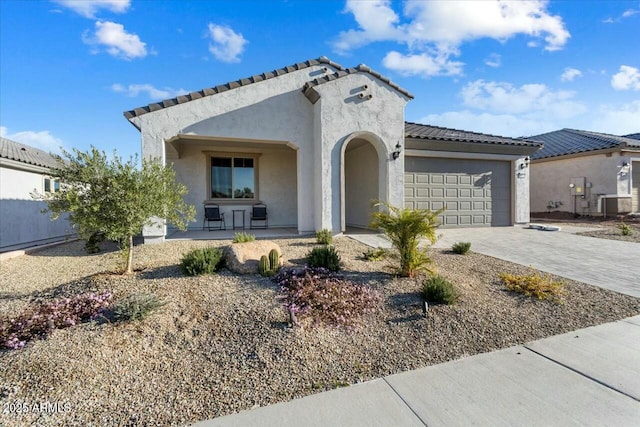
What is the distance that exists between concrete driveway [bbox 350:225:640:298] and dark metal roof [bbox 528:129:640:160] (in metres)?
9.12

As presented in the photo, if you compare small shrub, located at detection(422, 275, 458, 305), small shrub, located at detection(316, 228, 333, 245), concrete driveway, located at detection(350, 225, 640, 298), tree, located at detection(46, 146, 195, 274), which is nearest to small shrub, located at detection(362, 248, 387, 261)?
small shrub, located at detection(316, 228, 333, 245)

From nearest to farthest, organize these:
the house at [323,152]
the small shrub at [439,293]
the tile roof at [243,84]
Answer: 1. the small shrub at [439,293]
2. the tile roof at [243,84]
3. the house at [323,152]

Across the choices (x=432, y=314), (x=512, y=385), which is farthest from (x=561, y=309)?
(x=512, y=385)

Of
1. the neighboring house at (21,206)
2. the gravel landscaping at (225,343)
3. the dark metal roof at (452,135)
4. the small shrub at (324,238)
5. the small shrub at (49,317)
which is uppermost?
the dark metal roof at (452,135)

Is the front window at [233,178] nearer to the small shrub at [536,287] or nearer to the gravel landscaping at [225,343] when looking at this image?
the gravel landscaping at [225,343]

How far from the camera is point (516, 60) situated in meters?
10.9

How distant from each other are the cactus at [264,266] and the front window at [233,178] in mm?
7333

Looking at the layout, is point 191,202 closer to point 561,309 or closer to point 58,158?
point 58,158

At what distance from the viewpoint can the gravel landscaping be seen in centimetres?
270

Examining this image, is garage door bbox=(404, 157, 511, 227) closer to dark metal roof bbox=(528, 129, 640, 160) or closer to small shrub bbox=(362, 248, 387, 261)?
small shrub bbox=(362, 248, 387, 261)

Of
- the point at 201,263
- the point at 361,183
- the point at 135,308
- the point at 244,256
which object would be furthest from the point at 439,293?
the point at 361,183

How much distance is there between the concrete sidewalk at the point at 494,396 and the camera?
7.95 ft

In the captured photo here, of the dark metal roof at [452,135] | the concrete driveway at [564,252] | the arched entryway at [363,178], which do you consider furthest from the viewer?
the dark metal roof at [452,135]

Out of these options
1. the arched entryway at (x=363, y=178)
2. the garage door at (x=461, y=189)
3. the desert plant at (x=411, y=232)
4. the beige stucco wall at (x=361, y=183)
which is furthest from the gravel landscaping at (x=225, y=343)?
the beige stucco wall at (x=361, y=183)
